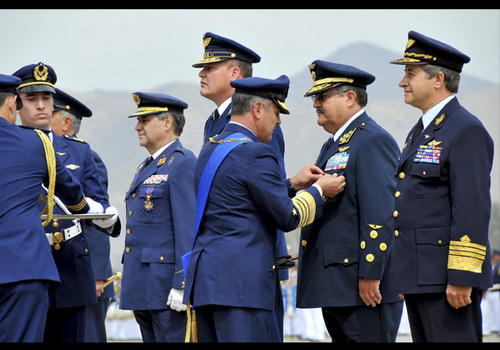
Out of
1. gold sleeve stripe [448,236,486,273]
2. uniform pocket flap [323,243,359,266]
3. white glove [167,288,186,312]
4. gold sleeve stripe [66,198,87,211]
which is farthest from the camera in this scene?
white glove [167,288,186,312]

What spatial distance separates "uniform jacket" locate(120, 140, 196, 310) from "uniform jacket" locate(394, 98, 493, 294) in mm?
1430

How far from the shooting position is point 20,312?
3332mm

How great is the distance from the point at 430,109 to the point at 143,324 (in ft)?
7.32

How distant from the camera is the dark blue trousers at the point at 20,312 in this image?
3.30m

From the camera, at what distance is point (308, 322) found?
44.0 ft

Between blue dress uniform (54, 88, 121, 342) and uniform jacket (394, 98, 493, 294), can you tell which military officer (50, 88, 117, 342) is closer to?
blue dress uniform (54, 88, 121, 342)

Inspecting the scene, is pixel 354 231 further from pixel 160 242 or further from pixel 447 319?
pixel 160 242

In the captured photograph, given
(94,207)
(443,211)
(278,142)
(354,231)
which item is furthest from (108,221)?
(443,211)

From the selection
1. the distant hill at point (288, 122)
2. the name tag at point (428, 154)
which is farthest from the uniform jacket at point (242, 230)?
the distant hill at point (288, 122)

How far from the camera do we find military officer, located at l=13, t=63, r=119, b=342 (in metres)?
4.21

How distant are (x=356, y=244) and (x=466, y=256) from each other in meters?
0.68

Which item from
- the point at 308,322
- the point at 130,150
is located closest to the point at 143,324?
the point at 308,322

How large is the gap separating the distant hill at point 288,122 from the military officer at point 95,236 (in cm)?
2973

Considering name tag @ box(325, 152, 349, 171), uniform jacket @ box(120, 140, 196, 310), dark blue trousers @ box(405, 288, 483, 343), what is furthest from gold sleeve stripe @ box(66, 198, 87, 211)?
dark blue trousers @ box(405, 288, 483, 343)
